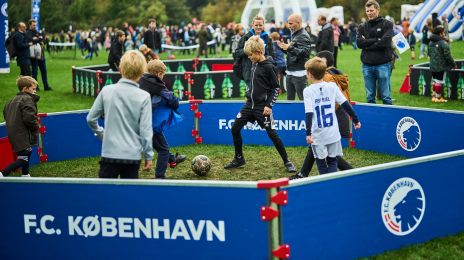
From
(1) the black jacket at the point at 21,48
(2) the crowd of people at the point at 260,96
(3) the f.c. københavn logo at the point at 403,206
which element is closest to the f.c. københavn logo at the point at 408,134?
(2) the crowd of people at the point at 260,96

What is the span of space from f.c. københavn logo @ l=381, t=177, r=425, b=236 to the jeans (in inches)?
231

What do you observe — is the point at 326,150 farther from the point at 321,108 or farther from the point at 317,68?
the point at 317,68

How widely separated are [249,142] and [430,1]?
1283 inches

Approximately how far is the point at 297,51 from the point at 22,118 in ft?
17.3

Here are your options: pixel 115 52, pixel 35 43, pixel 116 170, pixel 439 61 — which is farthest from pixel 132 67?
pixel 115 52

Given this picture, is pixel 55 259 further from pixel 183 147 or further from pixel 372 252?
pixel 183 147

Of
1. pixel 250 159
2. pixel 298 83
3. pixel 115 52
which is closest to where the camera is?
pixel 250 159

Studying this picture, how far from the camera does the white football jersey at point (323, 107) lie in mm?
7898

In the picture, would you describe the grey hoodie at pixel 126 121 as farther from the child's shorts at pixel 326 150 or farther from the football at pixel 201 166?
the football at pixel 201 166

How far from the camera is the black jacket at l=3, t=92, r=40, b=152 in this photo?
9.17 metres

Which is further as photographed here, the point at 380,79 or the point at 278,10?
the point at 278,10

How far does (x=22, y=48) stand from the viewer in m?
19.5

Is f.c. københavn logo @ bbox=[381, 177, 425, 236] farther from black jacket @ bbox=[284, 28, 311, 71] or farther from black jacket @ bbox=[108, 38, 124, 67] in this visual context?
black jacket @ bbox=[108, 38, 124, 67]

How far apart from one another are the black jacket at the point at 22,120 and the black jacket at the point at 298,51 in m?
4.94
